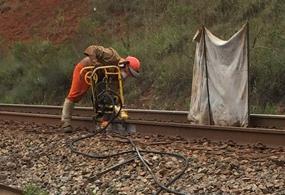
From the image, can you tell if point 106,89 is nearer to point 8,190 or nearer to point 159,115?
point 159,115

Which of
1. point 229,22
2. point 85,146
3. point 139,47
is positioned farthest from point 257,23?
point 85,146

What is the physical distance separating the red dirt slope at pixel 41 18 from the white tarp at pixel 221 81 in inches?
640

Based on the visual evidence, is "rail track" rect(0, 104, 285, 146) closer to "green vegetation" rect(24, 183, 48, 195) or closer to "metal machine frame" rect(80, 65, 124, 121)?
"metal machine frame" rect(80, 65, 124, 121)

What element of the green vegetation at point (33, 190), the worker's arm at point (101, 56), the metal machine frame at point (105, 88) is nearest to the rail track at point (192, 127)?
the metal machine frame at point (105, 88)

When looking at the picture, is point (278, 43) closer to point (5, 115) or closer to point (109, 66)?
point (109, 66)

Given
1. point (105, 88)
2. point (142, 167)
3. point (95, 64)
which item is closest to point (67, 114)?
point (105, 88)

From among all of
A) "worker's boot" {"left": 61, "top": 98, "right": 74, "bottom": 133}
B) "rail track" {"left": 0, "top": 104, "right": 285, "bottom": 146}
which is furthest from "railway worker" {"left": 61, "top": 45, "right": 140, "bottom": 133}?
"rail track" {"left": 0, "top": 104, "right": 285, "bottom": 146}

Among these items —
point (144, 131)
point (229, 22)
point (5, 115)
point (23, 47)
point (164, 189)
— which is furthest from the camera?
point (23, 47)

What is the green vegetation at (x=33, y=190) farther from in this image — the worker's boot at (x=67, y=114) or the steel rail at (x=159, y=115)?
the steel rail at (x=159, y=115)

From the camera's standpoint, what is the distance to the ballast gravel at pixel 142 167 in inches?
275

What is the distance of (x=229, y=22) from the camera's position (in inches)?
727

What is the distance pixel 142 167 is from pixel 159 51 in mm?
10342

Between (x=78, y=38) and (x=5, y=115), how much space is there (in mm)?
7964

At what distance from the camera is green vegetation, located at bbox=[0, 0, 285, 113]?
13.7m
